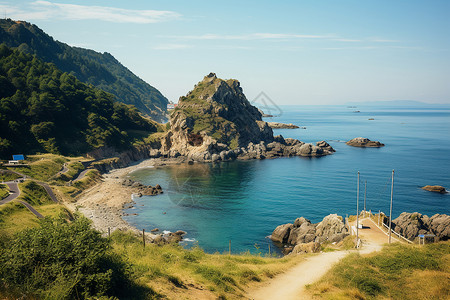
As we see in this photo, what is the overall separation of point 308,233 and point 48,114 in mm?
98458

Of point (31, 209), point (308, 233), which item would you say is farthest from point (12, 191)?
point (308, 233)

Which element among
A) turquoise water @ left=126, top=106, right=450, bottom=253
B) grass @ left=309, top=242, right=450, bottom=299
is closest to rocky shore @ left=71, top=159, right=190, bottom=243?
turquoise water @ left=126, top=106, right=450, bottom=253

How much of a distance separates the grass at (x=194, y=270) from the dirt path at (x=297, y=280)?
932 millimetres

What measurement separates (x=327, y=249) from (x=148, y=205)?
4812 centimetres

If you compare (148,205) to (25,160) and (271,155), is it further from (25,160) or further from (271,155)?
(271,155)

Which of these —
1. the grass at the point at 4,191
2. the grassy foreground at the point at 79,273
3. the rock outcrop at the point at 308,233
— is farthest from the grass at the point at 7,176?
the grassy foreground at the point at 79,273

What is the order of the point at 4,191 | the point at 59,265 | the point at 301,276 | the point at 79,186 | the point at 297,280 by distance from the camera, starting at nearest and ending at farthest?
the point at 59,265, the point at 297,280, the point at 301,276, the point at 4,191, the point at 79,186

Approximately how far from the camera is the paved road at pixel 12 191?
5157 cm

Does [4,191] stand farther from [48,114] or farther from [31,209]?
[48,114]

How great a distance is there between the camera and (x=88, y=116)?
401 ft

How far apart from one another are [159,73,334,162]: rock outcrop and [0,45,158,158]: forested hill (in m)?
22.8

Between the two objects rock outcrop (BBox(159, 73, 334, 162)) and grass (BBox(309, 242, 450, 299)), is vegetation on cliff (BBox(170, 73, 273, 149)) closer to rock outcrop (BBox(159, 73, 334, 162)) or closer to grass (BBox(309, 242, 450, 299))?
rock outcrop (BBox(159, 73, 334, 162))

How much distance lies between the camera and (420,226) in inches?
1929

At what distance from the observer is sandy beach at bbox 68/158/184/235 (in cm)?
5994
